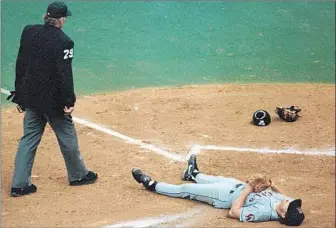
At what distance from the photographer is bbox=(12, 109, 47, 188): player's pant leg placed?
7.75 meters

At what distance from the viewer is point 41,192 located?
7.87m

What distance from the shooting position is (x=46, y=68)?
756 cm

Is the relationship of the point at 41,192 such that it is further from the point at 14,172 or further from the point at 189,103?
the point at 189,103

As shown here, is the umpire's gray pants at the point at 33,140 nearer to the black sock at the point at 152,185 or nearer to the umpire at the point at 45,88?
the umpire at the point at 45,88

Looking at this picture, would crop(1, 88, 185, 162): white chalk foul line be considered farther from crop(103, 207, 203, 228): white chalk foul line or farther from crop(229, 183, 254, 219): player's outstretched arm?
crop(229, 183, 254, 219): player's outstretched arm

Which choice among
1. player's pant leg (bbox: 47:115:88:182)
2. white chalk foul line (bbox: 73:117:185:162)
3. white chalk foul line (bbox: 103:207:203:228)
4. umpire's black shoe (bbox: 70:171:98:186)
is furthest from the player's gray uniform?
white chalk foul line (bbox: 73:117:185:162)

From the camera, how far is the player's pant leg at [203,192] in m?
7.36

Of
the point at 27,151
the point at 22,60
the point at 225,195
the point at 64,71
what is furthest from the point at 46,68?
the point at 225,195

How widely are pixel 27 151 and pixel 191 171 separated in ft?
5.64

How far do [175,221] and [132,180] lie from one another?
1.26m

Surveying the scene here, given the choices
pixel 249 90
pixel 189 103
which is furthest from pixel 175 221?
pixel 249 90

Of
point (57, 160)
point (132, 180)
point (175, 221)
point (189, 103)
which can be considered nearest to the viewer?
point (175, 221)

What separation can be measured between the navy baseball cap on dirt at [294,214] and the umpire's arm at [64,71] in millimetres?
2403

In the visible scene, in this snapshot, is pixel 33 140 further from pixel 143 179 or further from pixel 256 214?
pixel 256 214
